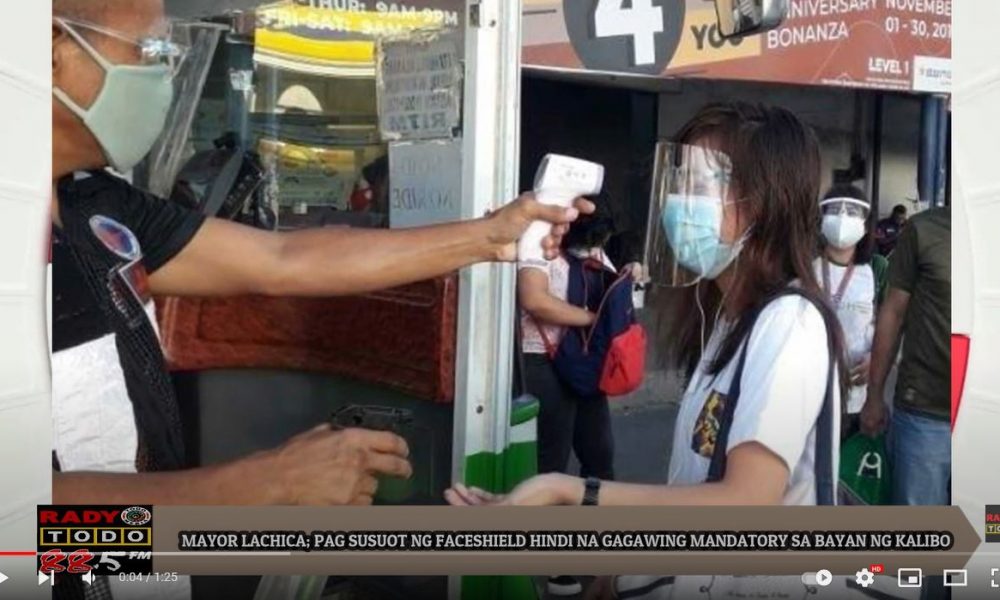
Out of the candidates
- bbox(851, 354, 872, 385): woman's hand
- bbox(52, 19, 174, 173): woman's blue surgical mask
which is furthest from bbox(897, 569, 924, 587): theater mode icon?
bbox(52, 19, 174, 173): woman's blue surgical mask

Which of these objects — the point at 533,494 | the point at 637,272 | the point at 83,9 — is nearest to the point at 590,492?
the point at 533,494

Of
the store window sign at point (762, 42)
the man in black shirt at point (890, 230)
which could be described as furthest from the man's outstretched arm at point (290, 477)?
the man in black shirt at point (890, 230)

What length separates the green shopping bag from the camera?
2391 millimetres

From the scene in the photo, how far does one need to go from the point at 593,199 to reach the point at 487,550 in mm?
697

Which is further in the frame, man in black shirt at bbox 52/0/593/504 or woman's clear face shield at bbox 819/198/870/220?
woman's clear face shield at bbox 819/198/870/220

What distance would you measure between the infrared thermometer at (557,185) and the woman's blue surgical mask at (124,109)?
718 millimetres

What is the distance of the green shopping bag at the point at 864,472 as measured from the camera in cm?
239

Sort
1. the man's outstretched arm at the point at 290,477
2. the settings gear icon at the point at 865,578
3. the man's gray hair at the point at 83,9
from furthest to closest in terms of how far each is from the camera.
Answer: the settings gear icon at the point at 865,578 → the man's outstretched arm at the point at 290,477 → the man's gray hair at the point at 83,9

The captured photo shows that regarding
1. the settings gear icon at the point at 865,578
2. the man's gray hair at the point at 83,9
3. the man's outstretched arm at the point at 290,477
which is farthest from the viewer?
the settings gear icon at the point at 865,578

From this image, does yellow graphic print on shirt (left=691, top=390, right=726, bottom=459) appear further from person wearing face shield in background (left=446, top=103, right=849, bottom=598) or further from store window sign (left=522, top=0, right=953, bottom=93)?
store window sign (left=522, top=0, right=953, bottom=93)

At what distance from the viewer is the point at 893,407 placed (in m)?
2.49

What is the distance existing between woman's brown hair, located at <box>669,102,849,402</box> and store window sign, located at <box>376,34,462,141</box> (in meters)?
0.46

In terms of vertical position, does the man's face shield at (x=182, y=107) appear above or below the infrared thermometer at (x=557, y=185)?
above

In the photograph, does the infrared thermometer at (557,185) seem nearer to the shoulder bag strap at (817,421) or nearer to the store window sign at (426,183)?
the store window sign at (426,183)
